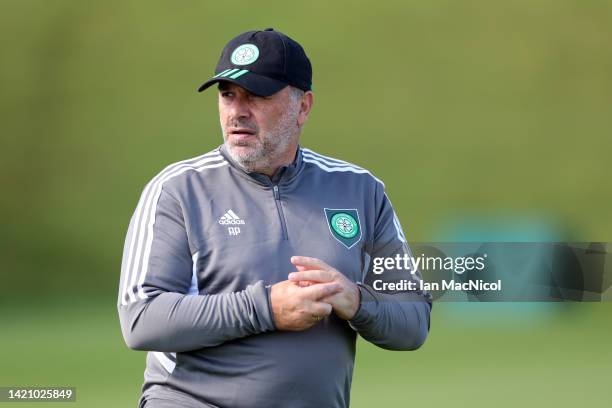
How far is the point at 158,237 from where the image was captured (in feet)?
6.95

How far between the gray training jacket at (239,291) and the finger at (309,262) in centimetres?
9

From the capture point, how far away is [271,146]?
2.28m

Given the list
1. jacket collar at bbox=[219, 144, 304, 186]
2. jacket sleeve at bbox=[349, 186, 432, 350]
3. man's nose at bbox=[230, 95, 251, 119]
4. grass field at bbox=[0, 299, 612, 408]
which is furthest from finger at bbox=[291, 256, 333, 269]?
grass field at bbox=[0, 299, 612, 408]

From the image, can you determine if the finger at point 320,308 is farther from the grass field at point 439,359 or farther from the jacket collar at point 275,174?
the grass field at point 439,359

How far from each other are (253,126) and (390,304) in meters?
0.51

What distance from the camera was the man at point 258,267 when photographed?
6.70 ft

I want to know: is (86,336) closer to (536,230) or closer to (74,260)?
(74,260)

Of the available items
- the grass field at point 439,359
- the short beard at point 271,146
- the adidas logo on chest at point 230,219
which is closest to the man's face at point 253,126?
the short beard at point 271,146

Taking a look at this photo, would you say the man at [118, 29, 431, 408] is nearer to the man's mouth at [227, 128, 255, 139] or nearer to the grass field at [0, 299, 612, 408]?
the man's mouth at [227, 128, 255, 139]

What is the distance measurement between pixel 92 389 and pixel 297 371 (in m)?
2.31

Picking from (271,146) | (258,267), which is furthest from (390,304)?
(271,146)

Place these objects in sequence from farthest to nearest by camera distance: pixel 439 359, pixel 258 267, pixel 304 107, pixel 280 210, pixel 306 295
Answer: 1. pixel 439 359
2. pixel 304 107
3. pixel 280 210
4. pixel 258 267
5. pixel 306 295

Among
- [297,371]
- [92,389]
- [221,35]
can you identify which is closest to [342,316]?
[297,371]

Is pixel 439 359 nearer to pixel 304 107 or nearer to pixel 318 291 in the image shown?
pixel 304 107
